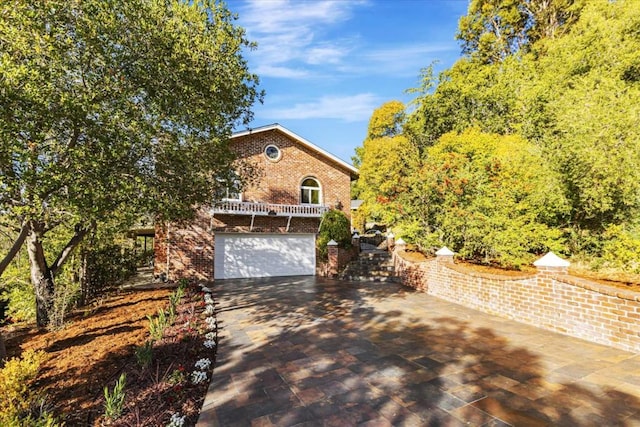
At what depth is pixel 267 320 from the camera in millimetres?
6629

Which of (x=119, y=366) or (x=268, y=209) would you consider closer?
(x=119, y=366)

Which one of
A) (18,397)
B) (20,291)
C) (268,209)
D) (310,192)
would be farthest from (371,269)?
(18,397)

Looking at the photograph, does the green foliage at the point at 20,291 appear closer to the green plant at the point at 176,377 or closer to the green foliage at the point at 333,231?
the green plant at the point at 176,377

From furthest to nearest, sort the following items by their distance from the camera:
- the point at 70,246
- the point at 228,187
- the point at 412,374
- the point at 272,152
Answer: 1. the point at 272,152
2. the point at 228,187
3. the point at 70,246
4. the point at 412,374

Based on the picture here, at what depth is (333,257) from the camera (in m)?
13.3

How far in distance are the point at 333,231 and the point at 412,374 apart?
975 centimetres

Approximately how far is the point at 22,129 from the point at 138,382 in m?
3.50

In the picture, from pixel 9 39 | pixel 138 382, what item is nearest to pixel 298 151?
pixel 9 39

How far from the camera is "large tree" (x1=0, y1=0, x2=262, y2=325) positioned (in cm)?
396

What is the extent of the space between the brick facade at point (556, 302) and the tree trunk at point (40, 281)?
9150 millimetres

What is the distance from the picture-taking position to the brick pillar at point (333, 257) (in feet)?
43.1

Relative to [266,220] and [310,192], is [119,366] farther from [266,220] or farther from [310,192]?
[310,192]

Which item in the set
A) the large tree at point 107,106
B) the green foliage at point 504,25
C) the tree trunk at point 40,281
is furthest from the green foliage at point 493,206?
the green foliage at point 504,25

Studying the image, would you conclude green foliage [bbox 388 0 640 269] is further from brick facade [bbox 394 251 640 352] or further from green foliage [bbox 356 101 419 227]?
brick facade [bbox 394 251 640 352]
